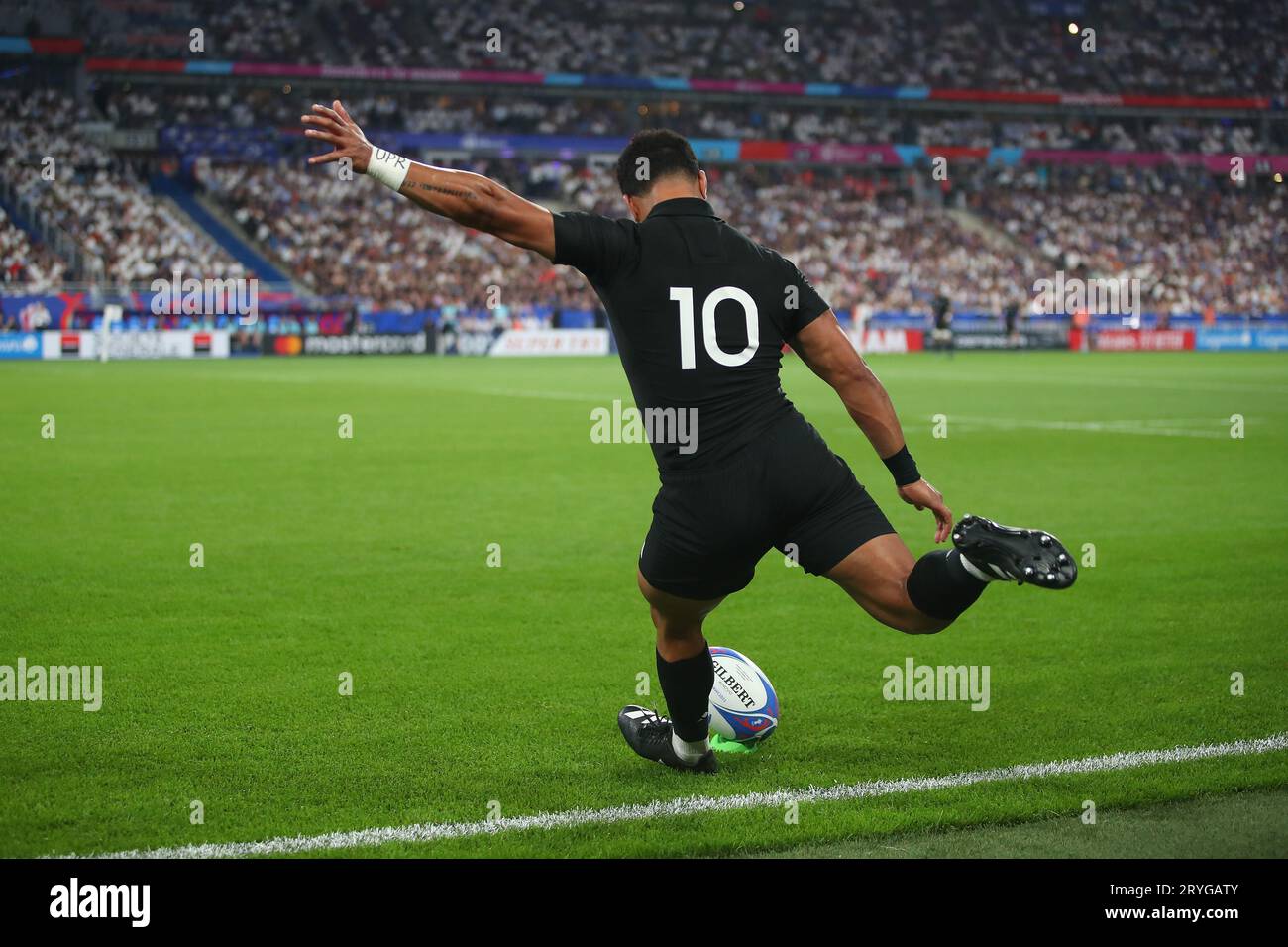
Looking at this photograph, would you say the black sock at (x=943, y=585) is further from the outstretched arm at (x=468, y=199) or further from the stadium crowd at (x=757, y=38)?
the stadium crowd at (x=757, y=38)

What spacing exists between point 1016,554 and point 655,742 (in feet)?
5.77

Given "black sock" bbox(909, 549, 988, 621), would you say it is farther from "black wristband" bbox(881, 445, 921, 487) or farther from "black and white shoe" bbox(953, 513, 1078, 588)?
"black wristband" bbox(881, 445, 921, 487)

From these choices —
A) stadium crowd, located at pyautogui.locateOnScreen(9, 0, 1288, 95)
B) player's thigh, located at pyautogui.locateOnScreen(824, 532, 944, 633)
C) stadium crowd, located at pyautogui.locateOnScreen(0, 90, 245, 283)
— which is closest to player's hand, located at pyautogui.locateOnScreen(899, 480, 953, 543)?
player's thigh, located at pyautogui.locateOnScreen(824, 532, 944, 633)

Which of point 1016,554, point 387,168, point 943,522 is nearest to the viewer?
point 1016,554

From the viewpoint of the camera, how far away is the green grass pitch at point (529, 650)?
4824 millimetres

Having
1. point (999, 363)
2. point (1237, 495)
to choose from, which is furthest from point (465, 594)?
point (999, 363)

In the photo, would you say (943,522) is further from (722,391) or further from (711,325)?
(711,325)

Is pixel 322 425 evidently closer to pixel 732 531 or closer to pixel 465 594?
pixel 465 594

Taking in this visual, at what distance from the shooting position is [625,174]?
491 centimetres

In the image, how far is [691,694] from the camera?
5281mm

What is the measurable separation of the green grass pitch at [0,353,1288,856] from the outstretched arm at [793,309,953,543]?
3.57 ft

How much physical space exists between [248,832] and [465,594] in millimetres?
4219

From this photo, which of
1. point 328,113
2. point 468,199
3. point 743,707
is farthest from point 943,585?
point 328,113

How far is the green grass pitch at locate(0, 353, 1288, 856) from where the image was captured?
482cm
